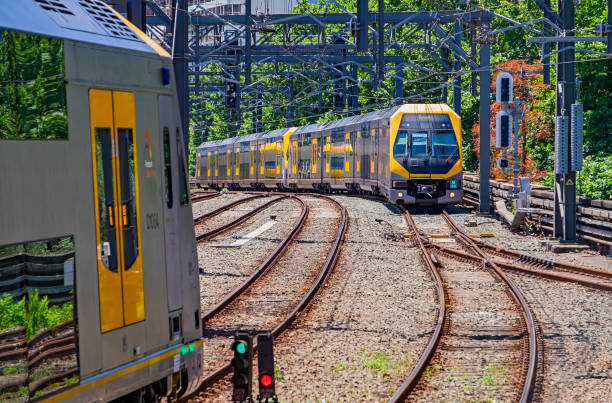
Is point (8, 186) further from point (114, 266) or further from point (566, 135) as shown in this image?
point (566, 135)

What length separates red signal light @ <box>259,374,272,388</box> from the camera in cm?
725

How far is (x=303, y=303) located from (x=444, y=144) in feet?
61.0

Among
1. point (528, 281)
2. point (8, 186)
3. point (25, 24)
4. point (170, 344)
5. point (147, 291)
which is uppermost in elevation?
point (25, 24)

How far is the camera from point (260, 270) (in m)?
18.2

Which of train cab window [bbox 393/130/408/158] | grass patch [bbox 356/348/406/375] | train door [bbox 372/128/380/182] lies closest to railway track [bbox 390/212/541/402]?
grass patch [bbox 356/348/406/375]

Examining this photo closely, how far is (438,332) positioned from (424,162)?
66.4ft

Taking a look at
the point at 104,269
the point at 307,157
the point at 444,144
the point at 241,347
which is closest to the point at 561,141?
the point at 444,144

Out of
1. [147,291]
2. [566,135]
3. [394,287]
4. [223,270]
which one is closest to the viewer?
[147,291]

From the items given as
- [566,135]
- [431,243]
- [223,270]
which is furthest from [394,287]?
[566,135]

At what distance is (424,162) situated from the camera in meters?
32.0

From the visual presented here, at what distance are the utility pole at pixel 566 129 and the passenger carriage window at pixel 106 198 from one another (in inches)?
709

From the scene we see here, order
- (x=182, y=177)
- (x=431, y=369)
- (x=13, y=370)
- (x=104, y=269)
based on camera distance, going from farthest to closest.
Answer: (x=431, y=369) → (x=182, y=177) → (x=104, y=269) → (x=13, y=370)

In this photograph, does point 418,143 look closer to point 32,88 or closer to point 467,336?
point 467,336

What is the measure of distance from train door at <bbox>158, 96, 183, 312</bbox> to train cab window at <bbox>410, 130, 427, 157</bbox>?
2475cm
